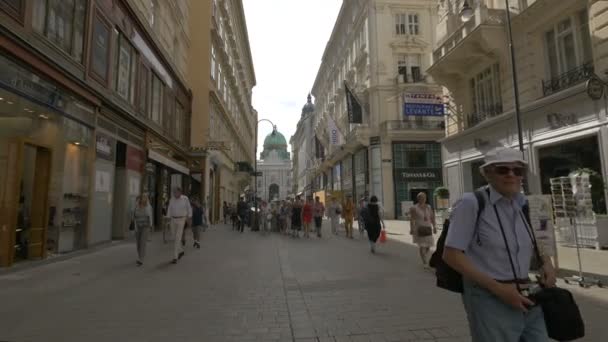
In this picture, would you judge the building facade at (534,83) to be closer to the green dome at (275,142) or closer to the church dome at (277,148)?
the green dome at (275,142)

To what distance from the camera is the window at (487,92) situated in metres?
17.3

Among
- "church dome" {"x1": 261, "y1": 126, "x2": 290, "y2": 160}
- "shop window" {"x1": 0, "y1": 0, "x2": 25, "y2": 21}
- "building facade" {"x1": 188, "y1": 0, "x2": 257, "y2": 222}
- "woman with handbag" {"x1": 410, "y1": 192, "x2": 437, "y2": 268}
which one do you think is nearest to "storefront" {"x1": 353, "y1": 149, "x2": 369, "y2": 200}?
"building facade" {"x1": 188, "y1": 0, "x2": 257, "y2": 222}

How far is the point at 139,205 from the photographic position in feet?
31.7

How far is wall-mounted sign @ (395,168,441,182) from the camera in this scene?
34.2 meters

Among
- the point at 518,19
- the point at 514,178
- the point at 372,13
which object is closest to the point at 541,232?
the point at 514,178

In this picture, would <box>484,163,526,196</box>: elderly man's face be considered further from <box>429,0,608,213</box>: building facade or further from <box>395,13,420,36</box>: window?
<box>395,13,420,36</box>: window

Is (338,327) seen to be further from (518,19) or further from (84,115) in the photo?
(518,19)

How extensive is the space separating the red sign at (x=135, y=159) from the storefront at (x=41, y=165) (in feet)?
9.61

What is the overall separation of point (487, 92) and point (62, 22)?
16670 millimetres

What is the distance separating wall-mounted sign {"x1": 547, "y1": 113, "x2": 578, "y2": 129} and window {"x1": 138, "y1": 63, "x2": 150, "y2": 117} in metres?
15.7

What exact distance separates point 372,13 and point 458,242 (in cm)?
3651

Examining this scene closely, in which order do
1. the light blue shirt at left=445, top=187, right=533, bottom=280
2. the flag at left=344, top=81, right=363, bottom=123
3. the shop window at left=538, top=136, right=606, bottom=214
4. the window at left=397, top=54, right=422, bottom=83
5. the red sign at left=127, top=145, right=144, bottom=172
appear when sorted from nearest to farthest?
the light blue shirt at left=445, top=187, right=533, bottom=280 → the shop window at left=538, top=136, right=606, bottom=214 → the red sign at left=127, top=145, right=144, bottom=172 → the flag at left=344, top=81, right=363, bottom=123 → the window at left=397, top=54, right=422, bottom=83

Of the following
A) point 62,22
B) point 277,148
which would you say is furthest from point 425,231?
point 277,148

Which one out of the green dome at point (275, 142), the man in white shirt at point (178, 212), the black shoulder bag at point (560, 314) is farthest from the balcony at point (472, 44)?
the green dome at point (275, 142)
